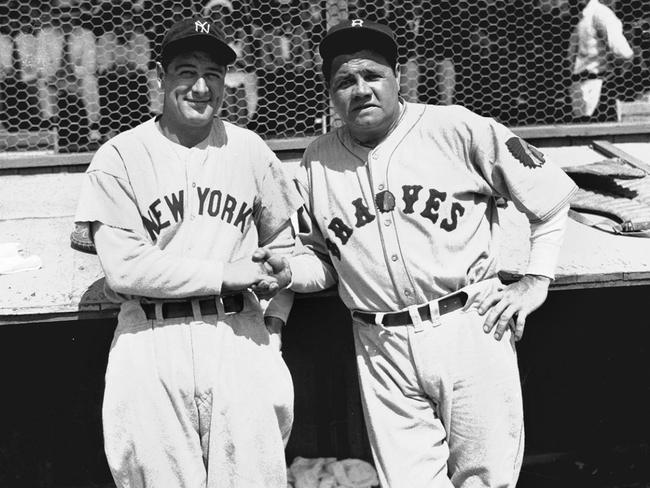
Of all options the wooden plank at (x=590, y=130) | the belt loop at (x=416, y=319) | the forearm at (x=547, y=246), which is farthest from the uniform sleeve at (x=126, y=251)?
the wooden plank at (x=590, y=130)

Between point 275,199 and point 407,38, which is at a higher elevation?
point 407,38

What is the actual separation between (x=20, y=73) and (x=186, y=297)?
2.19 m

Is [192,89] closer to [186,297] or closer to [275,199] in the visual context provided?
[275,199]

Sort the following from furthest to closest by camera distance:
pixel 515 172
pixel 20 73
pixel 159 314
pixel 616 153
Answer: pixel 20 73
pixel 616 153
pixel 515 172
pixel 159 314

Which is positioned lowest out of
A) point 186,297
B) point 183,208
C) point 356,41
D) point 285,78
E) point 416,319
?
point 416,319

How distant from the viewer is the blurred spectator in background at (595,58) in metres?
4.74

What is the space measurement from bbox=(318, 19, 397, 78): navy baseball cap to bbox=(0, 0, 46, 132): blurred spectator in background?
2.00m

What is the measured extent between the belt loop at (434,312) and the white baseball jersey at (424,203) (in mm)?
28

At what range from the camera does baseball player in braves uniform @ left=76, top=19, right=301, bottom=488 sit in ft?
9.09

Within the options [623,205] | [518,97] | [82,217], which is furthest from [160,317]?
[518,97]

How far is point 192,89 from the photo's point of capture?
9.35ft

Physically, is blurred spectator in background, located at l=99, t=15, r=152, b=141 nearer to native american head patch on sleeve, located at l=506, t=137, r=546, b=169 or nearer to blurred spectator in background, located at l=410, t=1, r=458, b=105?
blurred spectator in background, located at l=410, t=1, r=458, b=105

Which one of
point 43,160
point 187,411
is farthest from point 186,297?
point 43,160

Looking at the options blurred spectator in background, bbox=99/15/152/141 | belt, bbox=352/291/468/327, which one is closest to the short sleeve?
belt, bbox=352/291/468/327
